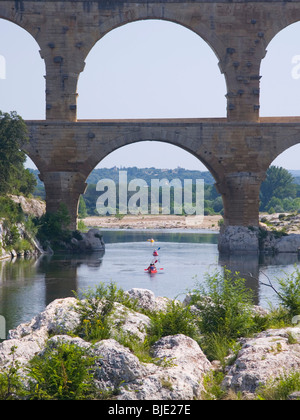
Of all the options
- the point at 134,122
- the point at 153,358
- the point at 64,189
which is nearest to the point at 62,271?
the point at 64,189

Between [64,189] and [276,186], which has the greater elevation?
[276,186]

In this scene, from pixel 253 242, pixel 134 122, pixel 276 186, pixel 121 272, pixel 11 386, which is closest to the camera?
pixel 11 386

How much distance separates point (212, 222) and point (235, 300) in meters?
43.8

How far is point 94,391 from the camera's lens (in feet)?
25.3

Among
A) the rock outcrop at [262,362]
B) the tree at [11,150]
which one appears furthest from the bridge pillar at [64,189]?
the rock outcrop at [262,362]

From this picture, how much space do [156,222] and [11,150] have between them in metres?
28.6

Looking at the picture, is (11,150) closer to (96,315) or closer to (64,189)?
(64,189)

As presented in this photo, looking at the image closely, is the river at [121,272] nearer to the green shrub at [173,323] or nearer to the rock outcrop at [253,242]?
the rock outcrop at [253,242]

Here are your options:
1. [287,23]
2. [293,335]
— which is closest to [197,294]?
[293,335]

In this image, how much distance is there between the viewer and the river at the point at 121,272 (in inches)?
687

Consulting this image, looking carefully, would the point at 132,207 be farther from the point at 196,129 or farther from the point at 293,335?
the point at 293,335

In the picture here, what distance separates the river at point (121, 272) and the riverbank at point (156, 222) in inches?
683

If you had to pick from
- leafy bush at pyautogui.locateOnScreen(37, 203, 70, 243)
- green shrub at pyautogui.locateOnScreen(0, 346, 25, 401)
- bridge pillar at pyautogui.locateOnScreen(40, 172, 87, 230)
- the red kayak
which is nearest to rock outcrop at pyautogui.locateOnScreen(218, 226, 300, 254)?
bridge pillar at pyautogui.locateOnScreen(40, 172, 87, 230)

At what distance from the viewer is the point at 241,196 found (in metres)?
29.8
